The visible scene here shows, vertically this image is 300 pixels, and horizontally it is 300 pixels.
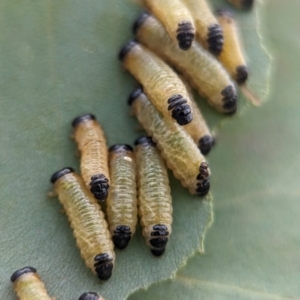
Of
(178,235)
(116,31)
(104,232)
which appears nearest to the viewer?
(104,232)

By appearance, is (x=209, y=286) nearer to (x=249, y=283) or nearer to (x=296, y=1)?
(x=249, y=283)

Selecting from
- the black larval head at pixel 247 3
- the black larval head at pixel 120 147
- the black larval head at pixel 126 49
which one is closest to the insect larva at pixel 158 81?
the black larval head at pixel 126 49

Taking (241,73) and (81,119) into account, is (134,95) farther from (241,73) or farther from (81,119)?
(241,73)

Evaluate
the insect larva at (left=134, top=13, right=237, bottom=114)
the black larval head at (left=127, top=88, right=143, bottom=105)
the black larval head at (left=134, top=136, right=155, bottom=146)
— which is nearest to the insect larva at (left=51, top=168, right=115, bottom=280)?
the black larval head at (left=134, top=136, right=155, bottom=146)

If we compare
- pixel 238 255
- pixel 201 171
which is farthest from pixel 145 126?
pixel 238 255

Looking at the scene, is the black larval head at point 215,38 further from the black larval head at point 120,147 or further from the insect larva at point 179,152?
the black larval head at point 120,147

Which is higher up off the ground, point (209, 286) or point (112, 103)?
point (112, 103)
